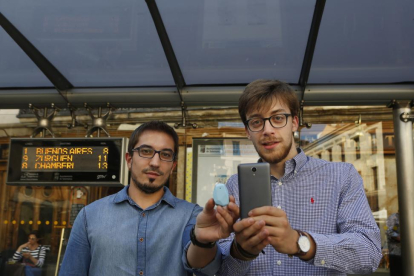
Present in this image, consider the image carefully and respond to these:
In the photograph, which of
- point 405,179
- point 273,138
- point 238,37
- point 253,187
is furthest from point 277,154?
point 405,179

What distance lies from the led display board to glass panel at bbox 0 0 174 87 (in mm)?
822

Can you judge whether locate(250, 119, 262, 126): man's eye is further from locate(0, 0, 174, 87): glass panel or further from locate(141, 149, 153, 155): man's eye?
locate(0, 0, 174, 87): glass panel

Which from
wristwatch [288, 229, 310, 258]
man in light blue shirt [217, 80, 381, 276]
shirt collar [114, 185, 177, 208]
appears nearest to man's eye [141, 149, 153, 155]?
shirt collar [114, 185, 177, 208]

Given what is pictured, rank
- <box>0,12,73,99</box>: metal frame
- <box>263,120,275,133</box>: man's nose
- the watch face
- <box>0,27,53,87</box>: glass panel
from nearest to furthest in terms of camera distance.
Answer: the watch face, <box>263,120,275,133</box>: man's nose, <box>0,12,73,99</box>: metal frame, <box>0,27,53,87</box>: glass panel

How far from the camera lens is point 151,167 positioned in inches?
87.3

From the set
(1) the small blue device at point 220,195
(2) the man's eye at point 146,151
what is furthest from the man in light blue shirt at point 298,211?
(2) the man's eye at point 146,151

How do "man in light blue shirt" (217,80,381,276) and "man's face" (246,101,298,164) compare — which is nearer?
"man in light blue shirt" (217,80,381,276)

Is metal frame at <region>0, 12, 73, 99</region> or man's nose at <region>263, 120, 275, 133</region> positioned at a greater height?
metal frame at <region>0, 12, 73, 99</region>

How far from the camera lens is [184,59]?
4.85 m

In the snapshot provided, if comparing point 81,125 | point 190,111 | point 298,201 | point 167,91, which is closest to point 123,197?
point 298,201

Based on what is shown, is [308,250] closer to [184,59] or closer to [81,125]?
[184,59]

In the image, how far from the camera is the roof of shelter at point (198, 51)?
4129 millimetres

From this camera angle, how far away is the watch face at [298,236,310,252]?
1.50 m

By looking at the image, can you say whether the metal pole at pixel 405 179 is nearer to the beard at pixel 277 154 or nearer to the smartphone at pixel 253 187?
the beard at pixel 277 154
